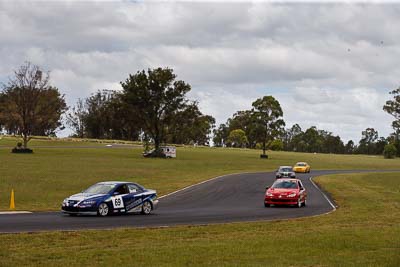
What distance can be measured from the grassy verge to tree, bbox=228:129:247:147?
16268 cm

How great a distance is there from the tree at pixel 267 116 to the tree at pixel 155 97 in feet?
86.6

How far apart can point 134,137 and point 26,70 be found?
80.3 m

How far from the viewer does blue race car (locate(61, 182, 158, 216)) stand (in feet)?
78.9

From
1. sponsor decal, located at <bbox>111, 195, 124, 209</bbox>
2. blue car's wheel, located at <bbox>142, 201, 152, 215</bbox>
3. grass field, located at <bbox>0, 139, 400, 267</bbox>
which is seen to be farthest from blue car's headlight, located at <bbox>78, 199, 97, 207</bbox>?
grass field, located at <bbox>0, 139, 400, 267</bbox>

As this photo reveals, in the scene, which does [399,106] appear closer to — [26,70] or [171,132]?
[171,132]

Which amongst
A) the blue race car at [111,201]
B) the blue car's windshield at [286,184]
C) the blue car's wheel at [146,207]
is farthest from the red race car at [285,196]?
the blue car's wheel at [146,207]

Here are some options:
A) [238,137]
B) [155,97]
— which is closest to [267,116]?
[155,97]

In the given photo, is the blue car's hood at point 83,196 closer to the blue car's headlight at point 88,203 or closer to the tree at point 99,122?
the blue car's headlight at point 88,203

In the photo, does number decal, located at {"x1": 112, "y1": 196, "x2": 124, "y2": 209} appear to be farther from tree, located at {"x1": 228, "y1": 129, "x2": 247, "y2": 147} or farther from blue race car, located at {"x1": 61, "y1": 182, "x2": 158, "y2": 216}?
tree, located at {"x1": 228, "y1": 129, "x2": 247, "y2": 147}

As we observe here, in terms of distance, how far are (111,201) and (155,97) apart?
63.7m

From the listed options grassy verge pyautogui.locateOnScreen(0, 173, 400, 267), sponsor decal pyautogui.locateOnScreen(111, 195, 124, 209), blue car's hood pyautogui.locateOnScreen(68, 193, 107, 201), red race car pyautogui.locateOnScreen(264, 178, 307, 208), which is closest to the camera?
grassy verge pyautogui.locateOnScreen(0, 173, 400, 267)

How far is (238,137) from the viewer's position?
184 metres

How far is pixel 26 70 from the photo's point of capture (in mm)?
86562

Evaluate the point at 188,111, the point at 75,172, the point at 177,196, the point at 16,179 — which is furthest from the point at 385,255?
the point at 188,111
